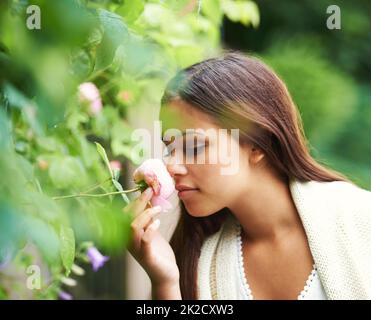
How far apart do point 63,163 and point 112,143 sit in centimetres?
26

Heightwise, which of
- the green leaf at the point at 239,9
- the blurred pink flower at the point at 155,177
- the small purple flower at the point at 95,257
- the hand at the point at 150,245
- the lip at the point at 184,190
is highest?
the green leaf at the point at 239,9

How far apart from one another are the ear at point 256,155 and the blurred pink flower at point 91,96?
0.28 meters

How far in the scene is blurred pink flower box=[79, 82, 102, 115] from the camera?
104 centimetres

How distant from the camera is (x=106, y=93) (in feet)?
4.02

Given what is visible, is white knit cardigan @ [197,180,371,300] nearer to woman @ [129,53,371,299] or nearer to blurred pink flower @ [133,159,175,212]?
woman @ [129,53,371,299]

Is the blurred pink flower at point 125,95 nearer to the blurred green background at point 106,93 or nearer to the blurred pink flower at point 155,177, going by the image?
the blurred green background at point 106,93

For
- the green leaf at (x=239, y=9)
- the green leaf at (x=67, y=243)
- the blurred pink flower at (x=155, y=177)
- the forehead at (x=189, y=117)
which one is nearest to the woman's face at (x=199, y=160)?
the forehead at (x=189, y=117)

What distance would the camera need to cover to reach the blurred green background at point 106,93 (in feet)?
0.93

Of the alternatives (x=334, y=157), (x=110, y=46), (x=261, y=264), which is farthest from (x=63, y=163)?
(x=334, y=157)

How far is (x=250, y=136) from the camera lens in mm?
936

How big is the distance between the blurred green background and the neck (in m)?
0.20

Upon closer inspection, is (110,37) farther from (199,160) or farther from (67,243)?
(199,160)

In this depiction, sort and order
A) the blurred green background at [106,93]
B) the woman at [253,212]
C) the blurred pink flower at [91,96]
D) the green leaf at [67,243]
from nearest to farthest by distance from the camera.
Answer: the blurred green background at [106,93] → the green leaf at [67,243] → the woman at [253,212] → the blurred pink flower at [91,96]

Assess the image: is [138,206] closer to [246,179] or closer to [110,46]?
[246,179]
